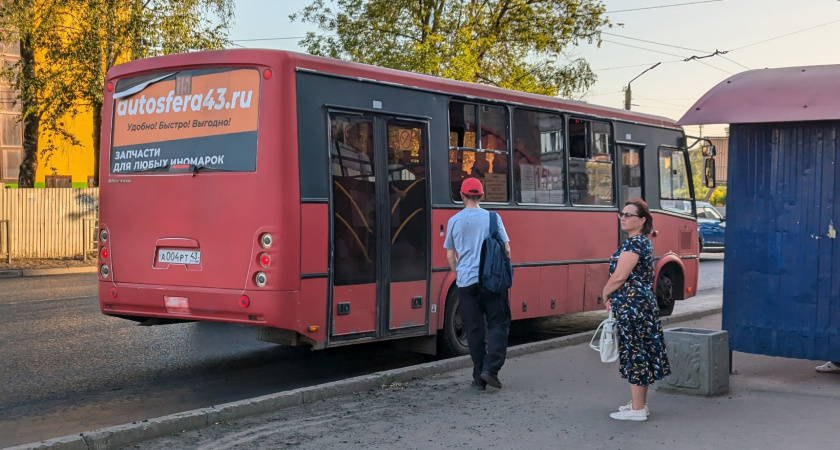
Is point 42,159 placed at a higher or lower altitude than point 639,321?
higher

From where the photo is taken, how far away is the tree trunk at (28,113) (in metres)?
24.8

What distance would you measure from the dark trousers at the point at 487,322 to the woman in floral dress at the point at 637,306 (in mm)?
1314

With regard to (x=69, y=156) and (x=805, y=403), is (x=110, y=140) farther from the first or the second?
(x=69, y=156)

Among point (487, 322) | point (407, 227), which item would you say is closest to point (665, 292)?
point (407, 227)

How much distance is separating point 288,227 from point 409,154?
6.28ft

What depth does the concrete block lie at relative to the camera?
7.83 metres

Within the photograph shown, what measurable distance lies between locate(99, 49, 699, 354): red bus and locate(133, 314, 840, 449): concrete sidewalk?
1.07 m

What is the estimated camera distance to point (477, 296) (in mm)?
8031

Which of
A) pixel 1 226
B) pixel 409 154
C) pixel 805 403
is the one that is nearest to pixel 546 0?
pixel 1 226

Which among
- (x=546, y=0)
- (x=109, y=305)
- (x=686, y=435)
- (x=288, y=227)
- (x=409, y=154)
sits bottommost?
(x=686, y=435)

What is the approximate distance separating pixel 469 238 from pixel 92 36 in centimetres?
1849

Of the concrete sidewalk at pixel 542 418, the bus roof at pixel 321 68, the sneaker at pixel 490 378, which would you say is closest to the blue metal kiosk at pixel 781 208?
the concrete sidewalk at pixel 542 418

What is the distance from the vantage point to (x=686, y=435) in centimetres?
658

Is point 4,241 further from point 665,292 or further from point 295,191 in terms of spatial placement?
point 295,191
